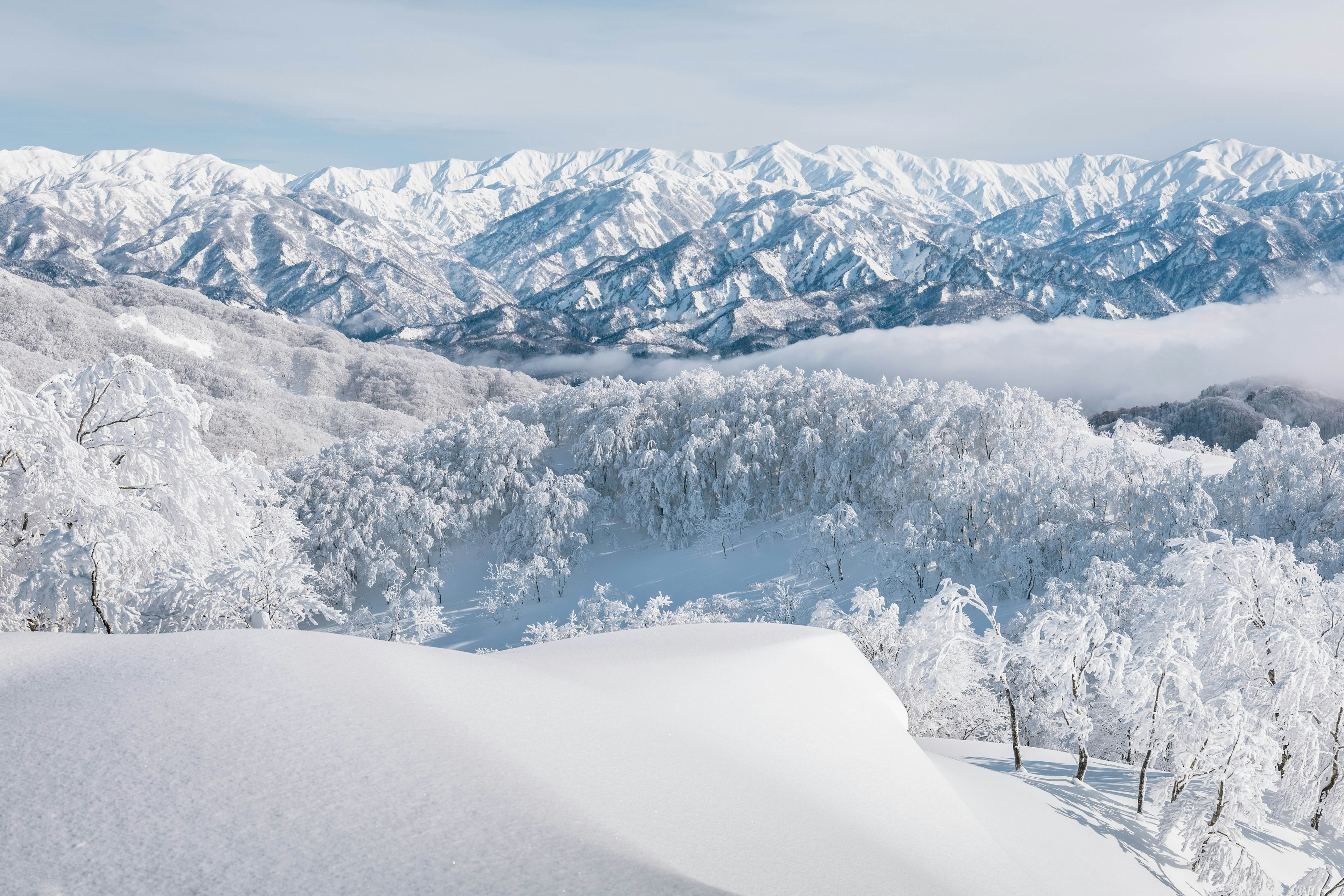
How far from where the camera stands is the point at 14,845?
474 cm

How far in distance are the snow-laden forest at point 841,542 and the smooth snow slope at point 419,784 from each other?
6090mm

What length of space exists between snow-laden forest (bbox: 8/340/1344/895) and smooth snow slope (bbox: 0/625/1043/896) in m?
6.09

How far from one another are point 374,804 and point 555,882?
1596mm

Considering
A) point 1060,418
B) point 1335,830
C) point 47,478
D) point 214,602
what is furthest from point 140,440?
point 1060,418

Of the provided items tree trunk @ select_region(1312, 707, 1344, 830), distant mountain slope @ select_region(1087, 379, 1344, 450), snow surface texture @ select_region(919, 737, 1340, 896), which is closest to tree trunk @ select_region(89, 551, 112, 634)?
snow surface texture @ select_region(919, 737, 1340, 896)

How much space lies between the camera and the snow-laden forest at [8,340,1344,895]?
44.4 ft

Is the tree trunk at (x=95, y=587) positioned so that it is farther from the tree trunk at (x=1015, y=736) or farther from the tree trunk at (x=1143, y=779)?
the tree trunk at (x=1143, y=779)

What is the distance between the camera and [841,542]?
4631cm

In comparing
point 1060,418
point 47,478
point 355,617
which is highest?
point 47,478

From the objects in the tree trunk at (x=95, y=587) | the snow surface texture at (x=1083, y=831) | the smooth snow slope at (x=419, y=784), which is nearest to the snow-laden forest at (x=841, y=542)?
the tree trunk at (x=95, y=587)

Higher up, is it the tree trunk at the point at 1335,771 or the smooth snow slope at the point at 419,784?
the smooth snow slope at the point at 419,784

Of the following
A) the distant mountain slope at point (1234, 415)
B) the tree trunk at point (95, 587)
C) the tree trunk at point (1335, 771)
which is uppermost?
the tree trunk at point (95, 587)

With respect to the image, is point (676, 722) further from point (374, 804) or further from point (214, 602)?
point (214, 602)

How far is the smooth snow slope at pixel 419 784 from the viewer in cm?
487
